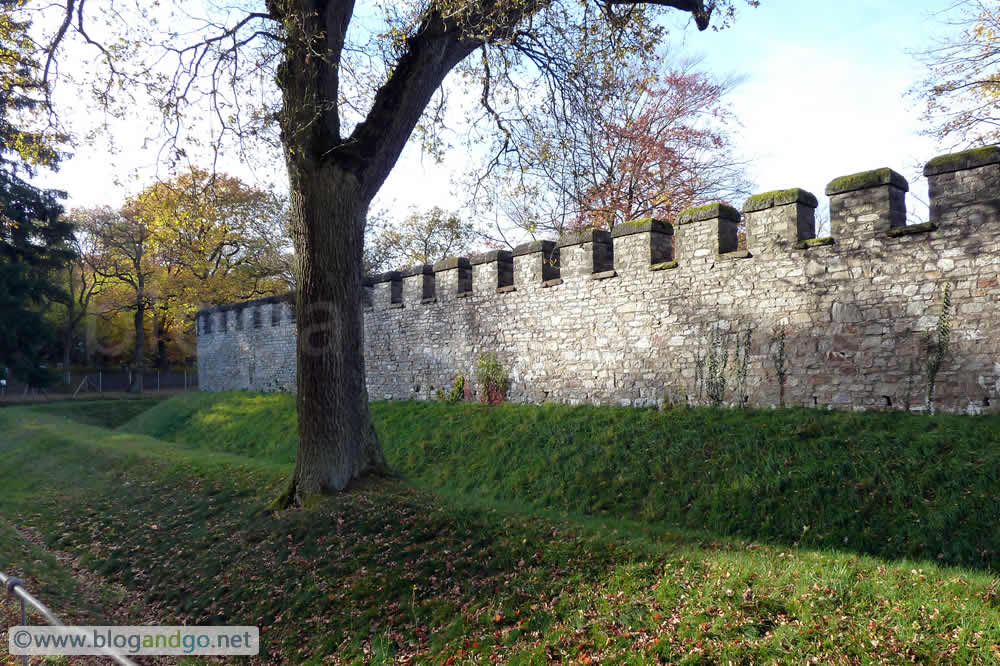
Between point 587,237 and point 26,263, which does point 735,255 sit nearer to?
point 587,237

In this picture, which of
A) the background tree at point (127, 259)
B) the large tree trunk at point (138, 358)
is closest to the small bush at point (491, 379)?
the background tree at point (127, 259)

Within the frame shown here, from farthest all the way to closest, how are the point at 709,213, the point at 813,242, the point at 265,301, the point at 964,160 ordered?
the point at 265,301 → the point at 709,213 → the point at 813,242 → the point at 964,160

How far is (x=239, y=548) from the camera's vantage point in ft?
23.2

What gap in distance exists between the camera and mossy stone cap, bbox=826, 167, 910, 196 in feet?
24.8

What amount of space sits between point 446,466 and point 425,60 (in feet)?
19.7

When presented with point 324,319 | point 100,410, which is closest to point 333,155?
point 324,319

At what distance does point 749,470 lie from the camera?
711 cm

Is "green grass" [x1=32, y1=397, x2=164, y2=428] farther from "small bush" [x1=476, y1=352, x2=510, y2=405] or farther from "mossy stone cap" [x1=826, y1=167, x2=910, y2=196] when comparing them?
"mossy stone cap" [x1=826, y1=167, x2=910, y2=196]

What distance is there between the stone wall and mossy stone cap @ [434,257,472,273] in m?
0.06

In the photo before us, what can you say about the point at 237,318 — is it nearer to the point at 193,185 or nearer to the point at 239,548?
the point at 193,185

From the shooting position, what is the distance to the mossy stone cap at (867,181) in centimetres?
755

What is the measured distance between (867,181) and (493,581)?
6.45 metres

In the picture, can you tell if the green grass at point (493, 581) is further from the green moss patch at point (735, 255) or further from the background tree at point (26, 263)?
the background tree at point (26, 263)

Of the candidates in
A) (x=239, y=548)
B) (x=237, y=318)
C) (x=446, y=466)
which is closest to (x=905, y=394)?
(x=446, y=466)
